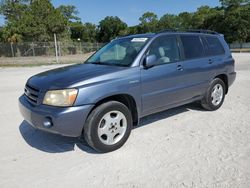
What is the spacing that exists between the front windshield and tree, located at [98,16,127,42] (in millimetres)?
83021

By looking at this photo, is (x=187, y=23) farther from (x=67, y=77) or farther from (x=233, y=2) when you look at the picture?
(x=67, y=77)

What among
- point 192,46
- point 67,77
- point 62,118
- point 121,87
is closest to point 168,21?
point 192,46

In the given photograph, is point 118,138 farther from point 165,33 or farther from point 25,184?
point 165,33

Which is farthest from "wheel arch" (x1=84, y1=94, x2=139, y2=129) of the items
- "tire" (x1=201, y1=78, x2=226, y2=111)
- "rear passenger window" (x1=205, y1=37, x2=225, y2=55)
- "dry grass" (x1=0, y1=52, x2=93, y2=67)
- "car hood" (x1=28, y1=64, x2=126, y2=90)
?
"dry grass" (x1=0, y1=52, x2=93, y2=67)

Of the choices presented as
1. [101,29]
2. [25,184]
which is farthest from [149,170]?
[101,29]

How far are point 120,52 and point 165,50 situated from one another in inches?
33.1

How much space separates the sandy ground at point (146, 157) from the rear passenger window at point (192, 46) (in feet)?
4.39

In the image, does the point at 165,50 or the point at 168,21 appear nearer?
the point at 165,50

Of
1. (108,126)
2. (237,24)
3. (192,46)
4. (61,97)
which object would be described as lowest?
(108,126)

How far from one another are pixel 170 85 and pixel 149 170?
1.91 metres

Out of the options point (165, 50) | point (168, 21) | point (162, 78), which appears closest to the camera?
point (162, 78)

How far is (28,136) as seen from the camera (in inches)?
201

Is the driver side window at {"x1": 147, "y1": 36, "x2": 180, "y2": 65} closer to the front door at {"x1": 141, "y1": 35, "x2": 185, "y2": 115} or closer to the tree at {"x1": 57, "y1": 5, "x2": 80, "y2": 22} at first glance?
the front door at {"x1": 141, "y1": 35, "x2": 185, "y2": 115}

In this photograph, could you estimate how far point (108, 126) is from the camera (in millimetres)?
4375
